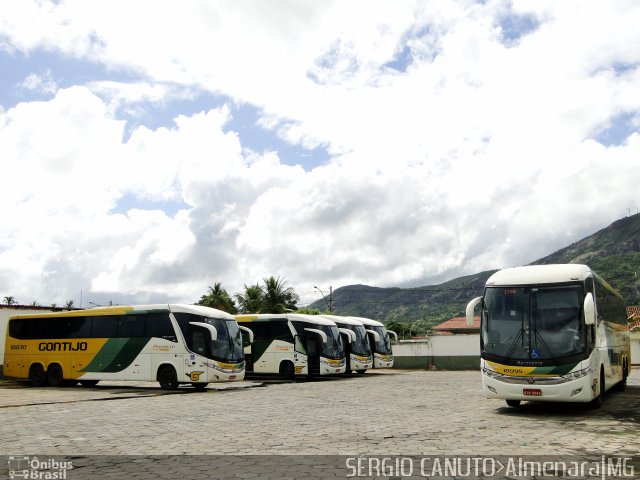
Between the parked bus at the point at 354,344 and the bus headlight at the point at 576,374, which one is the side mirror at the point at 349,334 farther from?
the bus headlight at the point at 576,374

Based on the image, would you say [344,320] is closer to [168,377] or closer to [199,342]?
[199,342]

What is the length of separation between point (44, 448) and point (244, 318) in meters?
21.7

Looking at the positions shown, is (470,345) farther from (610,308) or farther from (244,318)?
(610,308)

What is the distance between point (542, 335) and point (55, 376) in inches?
840

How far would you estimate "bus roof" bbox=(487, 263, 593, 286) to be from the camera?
14016 millimetres

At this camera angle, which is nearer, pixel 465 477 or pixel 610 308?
pixel 465 477

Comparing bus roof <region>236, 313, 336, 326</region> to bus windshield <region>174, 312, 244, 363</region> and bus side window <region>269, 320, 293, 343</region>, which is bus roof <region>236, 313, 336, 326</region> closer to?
bus side window <region>269, 320, 293, 343</region>

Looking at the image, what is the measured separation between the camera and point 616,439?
1001 centimetres

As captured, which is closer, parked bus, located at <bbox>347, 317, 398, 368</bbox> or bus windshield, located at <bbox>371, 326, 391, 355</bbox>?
parked bus, located at <bbox>347, 317, 398, 368</bbox>

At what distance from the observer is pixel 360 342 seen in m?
33.8

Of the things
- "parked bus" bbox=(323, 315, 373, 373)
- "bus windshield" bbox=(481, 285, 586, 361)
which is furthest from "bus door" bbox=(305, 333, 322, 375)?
"bus windshield" bbox=(481, 285, 586, 361)

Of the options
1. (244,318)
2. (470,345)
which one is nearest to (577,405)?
(244,318)

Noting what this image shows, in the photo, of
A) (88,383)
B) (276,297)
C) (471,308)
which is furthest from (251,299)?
(471,308)

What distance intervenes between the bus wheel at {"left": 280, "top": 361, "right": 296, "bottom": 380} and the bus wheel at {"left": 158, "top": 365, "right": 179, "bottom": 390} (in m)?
7.45
